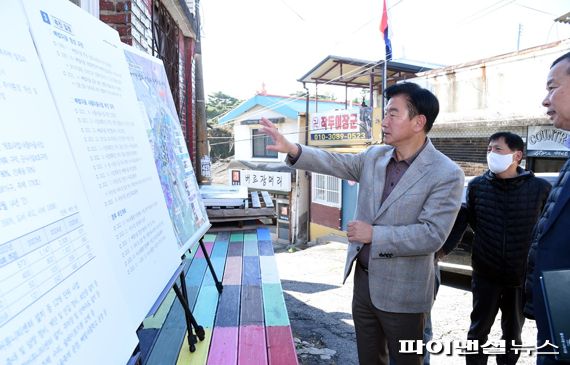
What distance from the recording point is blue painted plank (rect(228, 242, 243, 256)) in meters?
4.13

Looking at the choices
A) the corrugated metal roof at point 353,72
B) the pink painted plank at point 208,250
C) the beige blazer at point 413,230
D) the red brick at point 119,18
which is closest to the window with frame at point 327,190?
the corrugated metal roof at point 353,72

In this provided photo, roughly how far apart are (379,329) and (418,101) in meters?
1.36

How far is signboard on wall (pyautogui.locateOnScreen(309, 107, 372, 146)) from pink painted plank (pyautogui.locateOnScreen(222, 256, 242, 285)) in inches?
413

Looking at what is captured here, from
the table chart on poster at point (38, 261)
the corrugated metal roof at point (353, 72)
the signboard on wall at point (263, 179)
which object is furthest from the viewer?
the signboard on wall at point (263, 179)

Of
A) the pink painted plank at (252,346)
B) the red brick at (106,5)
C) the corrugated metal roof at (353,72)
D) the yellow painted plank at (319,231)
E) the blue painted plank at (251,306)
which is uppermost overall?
the red brick at (106,5)

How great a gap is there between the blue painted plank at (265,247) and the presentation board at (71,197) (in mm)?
2323

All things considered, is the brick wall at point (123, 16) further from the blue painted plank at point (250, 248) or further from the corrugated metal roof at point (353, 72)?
the corrugated metal roof at point (353, 72)

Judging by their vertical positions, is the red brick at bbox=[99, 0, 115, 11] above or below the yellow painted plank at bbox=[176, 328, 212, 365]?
above

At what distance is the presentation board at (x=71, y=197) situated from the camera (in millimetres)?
825

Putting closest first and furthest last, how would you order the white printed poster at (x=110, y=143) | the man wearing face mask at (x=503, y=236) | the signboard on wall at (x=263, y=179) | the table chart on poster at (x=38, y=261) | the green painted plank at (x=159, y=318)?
the table chart on poster at (x=38, y=261)
the white printed poster at (x=110, y=143)
the green painted plank at (x=159, y=318)
the man wearing face mask at (x=503, y=236)
the signboard on wall at (x=263, y=179)

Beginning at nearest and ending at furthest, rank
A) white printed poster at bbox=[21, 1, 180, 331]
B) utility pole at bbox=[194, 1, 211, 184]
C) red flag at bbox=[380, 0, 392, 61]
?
white printed poster at bbox=[21, 1, 180, 331] < utility pole at bbox=[194, 1, 211, 184] < red flag at bbox=[380, 0, 392, 61]

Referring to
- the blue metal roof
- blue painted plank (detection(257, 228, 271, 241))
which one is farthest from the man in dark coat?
the blue metal roof

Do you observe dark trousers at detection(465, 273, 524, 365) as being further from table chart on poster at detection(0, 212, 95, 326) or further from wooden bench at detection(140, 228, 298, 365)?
table chart on poster at detection(0, 212, 95, 326)

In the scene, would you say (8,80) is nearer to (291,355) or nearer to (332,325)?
(291,355)
